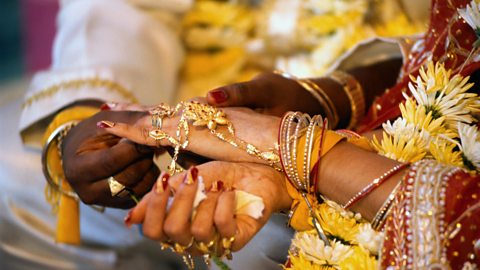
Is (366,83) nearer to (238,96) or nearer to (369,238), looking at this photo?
(238,96)

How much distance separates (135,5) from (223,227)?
3.25 ft

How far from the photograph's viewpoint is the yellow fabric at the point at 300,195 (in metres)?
0.79

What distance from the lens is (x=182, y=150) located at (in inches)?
33.6

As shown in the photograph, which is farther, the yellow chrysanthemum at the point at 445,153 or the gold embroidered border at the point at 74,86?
the gold embroidered border at the point at 74,86

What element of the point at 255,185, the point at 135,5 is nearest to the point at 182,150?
the point at 255,185

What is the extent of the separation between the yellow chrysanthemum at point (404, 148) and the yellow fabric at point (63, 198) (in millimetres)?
521

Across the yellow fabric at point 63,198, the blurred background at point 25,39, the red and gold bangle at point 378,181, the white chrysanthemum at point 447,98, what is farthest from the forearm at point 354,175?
the blurred background at point 25,39

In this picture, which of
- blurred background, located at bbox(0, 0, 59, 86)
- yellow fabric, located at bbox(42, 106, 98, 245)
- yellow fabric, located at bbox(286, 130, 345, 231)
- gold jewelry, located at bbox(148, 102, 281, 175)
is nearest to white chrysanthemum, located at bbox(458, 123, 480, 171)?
yellow fabric, located at bbox(286, 130, 345, 231)

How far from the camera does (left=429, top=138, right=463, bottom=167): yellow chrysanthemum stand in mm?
807

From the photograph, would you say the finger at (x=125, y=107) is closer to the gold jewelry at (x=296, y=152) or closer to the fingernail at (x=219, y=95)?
the fingernail at (x=219, y=95)

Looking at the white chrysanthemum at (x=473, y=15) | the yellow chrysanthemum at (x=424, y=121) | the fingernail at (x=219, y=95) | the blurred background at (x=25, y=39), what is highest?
the white chrysanthemum at (x=473, y=15)

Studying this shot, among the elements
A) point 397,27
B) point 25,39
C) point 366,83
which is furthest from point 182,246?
point 25,39

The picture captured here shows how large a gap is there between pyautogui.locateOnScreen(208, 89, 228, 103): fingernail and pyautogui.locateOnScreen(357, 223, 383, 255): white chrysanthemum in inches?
9.9

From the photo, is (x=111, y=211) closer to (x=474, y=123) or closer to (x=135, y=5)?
(x=135, y=5)
